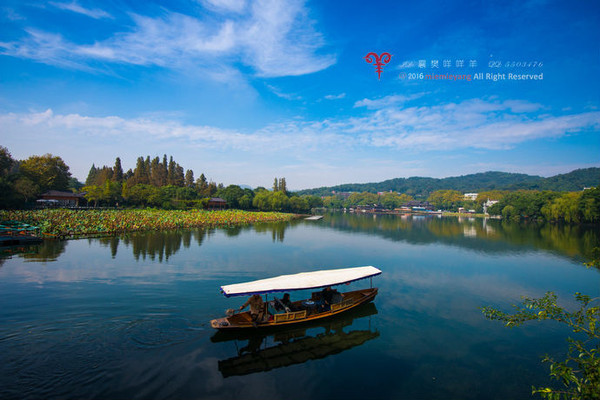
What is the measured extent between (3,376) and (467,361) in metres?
16.6

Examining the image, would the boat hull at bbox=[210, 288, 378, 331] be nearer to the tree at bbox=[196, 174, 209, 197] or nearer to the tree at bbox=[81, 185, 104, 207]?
the tree at bbox=[81, 185, 104, 207]

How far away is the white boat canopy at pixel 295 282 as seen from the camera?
13570mm

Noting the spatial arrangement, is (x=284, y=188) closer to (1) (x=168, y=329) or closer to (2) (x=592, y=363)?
(1) (x=168, y=329)

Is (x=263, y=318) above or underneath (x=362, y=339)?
above

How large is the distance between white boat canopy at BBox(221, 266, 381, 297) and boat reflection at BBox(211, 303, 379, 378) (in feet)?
6.38

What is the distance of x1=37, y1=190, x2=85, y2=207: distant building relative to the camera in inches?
2438

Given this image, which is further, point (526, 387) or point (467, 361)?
point (467, 361)

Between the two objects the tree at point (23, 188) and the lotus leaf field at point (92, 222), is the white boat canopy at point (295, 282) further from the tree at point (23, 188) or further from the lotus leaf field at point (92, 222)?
the tree at point (23, 188)

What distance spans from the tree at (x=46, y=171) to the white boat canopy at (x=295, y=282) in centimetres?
6835

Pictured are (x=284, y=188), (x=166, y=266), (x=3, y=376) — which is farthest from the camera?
(x=284, y=188)

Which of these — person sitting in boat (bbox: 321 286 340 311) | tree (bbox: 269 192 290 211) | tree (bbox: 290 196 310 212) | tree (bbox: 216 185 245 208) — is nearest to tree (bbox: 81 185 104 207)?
tree (bbox: 216 185 245 208)

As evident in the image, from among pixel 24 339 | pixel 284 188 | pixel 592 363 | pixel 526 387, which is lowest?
pixel 526 387

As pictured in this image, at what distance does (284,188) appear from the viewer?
12238cm

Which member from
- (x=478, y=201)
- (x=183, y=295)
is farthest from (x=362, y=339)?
(x=478, y=201)
